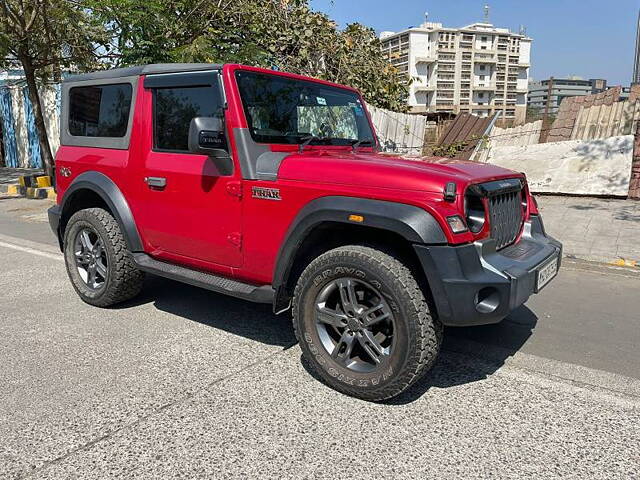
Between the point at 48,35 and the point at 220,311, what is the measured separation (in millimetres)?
10228

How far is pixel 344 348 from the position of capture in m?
3.17

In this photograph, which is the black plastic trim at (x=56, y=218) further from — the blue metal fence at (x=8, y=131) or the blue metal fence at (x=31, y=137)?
the blue metal fence at (x=8, y=131)

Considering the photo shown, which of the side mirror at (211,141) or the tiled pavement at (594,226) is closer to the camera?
the side mirror at (211,141)

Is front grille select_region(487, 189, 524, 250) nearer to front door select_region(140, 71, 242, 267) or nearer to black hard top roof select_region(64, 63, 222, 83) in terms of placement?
front door select_region(140, 71, 242, 267)

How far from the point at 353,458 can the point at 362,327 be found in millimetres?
749

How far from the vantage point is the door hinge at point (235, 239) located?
355 centimetres

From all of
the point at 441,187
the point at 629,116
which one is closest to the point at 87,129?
the point at 441,187

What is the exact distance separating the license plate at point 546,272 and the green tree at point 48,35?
10055 mm

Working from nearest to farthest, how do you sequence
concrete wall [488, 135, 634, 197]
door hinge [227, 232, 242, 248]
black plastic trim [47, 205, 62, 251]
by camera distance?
door hinge [227, 232, 242, 248] → black plastic trim [47, 205, 62, 251] → concrete wall [488, 135, 634, 197]

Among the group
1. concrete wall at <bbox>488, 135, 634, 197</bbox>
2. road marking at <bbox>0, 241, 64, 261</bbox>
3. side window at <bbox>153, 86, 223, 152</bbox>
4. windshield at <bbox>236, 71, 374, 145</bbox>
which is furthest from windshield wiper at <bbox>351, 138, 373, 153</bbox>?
concrete wall at <bbox>488, 135, 634, 197</bbox>

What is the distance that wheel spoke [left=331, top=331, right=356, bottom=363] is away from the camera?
3.12m

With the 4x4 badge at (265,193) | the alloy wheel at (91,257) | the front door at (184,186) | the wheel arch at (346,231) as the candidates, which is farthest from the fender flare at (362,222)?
the alloy wheel at (91,257)

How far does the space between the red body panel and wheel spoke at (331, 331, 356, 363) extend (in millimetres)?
669

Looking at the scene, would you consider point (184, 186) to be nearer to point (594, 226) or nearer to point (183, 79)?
point (183, 79)
